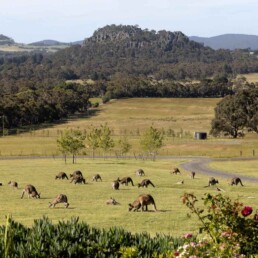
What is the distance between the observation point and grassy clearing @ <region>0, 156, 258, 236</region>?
29.5 meters

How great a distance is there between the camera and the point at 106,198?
4122 cm

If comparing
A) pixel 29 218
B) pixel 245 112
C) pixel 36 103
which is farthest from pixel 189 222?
pixel 36 103

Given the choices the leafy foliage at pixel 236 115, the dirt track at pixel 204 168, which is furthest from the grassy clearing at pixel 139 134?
the dirt track at pixel 204 168

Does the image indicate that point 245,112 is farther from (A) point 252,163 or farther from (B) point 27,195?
(B) point 27,195

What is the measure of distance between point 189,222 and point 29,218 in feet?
30.0

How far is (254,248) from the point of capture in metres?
14.1

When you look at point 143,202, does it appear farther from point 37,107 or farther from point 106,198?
point 37,107

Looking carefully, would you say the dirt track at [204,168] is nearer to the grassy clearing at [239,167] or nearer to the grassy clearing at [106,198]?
the grassy clearing at [239,167]

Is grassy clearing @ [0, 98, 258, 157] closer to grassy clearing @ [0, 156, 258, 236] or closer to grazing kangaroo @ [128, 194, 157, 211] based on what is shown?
grassy clearing @ [0, 156, 258, 236]

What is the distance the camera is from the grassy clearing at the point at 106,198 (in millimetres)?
29531

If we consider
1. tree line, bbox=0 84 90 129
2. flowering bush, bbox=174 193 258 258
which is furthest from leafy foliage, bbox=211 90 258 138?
flowering bush, bbox=174 193 258 258

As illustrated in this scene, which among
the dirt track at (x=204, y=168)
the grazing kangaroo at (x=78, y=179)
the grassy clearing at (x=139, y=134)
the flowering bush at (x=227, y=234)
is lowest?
the grassy clearing at (x=139, y=134)

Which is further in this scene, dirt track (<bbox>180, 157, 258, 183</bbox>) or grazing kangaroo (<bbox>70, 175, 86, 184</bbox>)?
dirt track (<bbox>180, 157, 258, 183</bbox>)

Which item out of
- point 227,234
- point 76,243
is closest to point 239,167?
point 76,243
